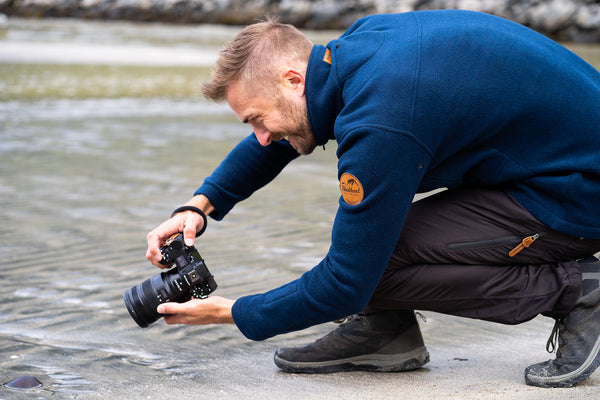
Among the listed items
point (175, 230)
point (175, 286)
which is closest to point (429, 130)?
point (175, 286)

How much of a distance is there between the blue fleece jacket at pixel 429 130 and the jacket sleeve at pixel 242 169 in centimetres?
53

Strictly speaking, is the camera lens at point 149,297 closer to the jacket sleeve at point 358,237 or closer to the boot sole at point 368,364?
the jacket sleeve at point 358,237

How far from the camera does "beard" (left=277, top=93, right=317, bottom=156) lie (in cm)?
231

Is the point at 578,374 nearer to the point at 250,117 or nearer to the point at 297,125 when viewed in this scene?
the point at 297,125

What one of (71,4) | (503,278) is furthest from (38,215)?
(71,4)

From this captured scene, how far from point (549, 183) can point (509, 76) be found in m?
0.32

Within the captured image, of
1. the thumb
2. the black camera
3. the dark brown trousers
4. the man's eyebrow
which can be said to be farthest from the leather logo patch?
the thumb

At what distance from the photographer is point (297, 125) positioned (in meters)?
2.35

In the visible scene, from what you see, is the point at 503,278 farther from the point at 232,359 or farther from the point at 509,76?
the point at 232,359

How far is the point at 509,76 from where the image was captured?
2197 mm

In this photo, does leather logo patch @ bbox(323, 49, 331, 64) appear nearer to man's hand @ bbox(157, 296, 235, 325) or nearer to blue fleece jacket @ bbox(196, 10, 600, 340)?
blue fleece jacket @ bbox(196, 10, 600, 340)

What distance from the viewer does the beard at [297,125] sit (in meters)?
2.31

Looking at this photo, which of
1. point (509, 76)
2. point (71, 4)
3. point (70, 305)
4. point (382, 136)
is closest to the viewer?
point (382, 136)

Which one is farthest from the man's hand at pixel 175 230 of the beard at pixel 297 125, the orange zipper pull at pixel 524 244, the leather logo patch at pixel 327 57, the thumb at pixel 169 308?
the orange zipper pull at pixel 524 244
